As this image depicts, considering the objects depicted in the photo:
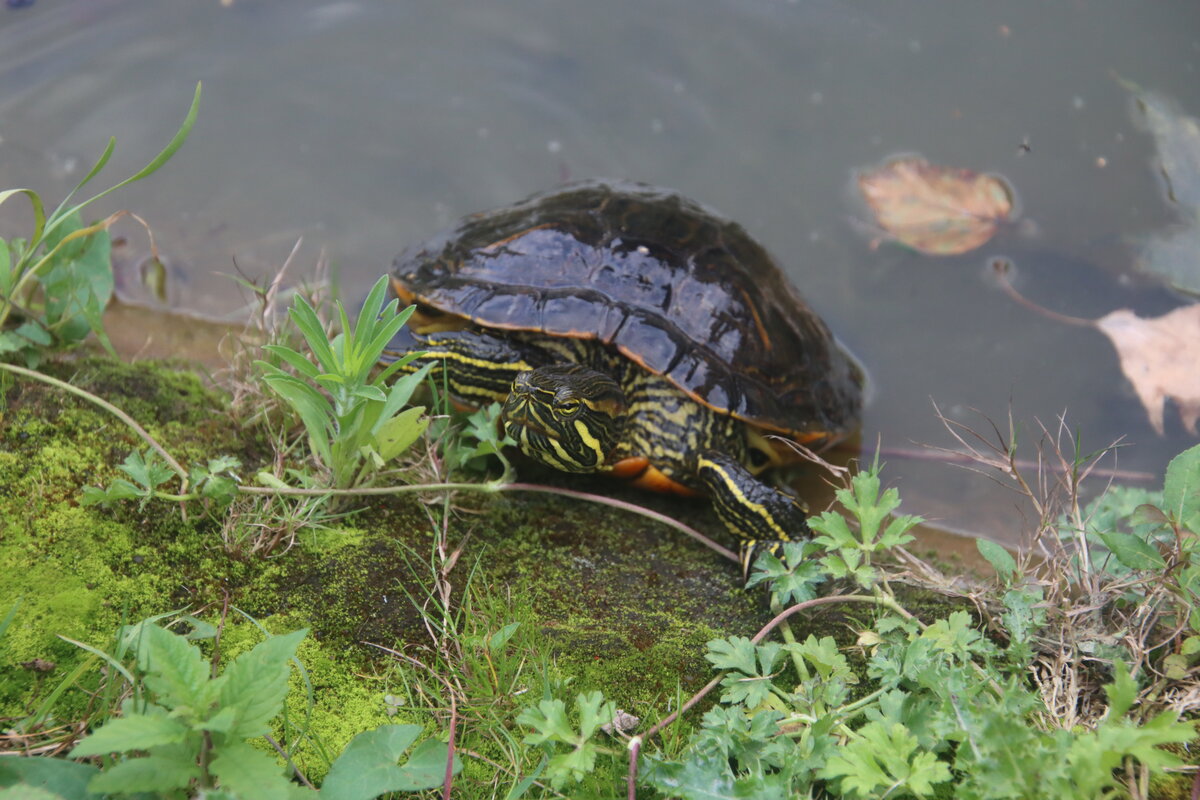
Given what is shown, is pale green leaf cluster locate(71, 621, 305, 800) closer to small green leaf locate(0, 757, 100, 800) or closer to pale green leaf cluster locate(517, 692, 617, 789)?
small green leaf locate(0, 757, 100, 800)

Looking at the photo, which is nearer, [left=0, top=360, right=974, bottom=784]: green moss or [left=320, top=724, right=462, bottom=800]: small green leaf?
[left=320, top=724, right=462, bottom=800]: small green leaf

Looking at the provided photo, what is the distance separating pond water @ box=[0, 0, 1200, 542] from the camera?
4422mm

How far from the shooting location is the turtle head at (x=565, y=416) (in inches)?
107

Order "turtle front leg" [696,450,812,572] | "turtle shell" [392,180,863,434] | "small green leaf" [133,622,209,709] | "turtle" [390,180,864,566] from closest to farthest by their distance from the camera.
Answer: "small green leaf" [133,622,209,709], "turtle front leg" [696,450,812,572], "turtle" [390,180,864,566], "turtle shell" [392,180,863,434]

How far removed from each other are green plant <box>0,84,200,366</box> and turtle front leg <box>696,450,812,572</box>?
2.00 metres

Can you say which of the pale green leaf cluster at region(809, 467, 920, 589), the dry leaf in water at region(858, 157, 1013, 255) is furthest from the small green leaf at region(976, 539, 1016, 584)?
the dry leaf in water at region(858, 157, 1013, 255)

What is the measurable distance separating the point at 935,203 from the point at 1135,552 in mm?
3151

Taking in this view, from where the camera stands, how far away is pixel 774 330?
11.2 ft

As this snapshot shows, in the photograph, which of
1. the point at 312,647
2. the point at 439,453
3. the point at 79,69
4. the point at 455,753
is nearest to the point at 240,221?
the point at 79,69

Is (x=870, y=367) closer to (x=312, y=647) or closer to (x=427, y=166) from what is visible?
(x=427, y=166)

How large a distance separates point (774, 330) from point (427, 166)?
2.42 meters

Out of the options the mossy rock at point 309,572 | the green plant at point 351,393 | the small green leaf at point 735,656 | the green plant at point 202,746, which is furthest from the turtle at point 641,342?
the green plant at point 202,746

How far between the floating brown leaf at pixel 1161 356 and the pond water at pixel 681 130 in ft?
0.24

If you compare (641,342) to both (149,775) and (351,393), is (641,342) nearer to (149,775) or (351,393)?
(351,393)
